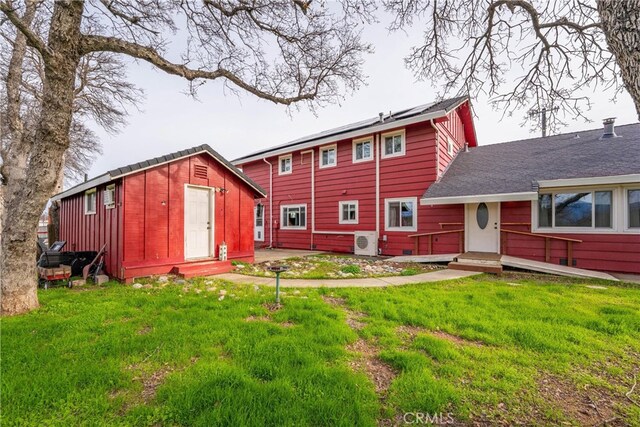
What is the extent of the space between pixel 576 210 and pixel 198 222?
438 inches

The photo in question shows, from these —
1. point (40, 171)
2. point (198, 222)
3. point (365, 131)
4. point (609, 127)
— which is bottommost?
point (198, 222)

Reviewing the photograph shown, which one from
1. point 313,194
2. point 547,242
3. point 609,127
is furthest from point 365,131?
point 609,127

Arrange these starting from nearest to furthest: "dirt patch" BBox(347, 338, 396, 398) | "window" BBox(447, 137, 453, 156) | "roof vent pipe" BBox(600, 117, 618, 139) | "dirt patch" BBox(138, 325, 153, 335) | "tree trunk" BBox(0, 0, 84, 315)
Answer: "dirt patch" BBox(347, 338, 396, 398)
"dirt patch" BBox(138, 325, 153, 335)
"tree trunk" BBox(0, 0, 84, 315)
"roof vent pipe" BBox(600, 117, 618, 139)
"window" BBox(447, 137, 453, 156)

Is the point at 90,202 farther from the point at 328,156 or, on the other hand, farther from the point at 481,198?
the point at 481,198

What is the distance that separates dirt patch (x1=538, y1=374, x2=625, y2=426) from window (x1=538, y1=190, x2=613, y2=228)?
292 inches

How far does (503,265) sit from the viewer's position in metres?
7.77

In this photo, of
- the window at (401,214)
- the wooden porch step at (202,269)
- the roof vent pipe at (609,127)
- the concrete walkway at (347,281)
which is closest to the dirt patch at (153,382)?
the concrete walkway at (347,281)

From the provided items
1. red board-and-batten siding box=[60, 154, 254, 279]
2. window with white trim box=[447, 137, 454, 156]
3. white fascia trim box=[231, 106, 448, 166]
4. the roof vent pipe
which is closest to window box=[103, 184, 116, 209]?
red board-and-batten siding box=[60, 154, 254, 279]

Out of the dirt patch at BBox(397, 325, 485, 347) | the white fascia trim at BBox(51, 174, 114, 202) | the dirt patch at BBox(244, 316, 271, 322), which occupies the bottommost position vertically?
the dirt patch at BBox(397, 325, 485, 347)

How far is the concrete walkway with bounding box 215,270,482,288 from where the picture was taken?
5.89m

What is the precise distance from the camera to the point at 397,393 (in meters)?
2.25

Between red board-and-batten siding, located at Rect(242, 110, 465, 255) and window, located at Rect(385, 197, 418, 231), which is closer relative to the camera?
red board-and-batten siding, located at Rect(242, 110, 465, 255)

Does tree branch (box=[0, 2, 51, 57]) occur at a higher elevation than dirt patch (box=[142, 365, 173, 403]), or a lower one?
higher

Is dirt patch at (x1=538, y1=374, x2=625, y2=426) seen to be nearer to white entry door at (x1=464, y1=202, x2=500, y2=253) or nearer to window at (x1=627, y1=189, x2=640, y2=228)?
white entry door at (x1=464, y1=202, x2=500, y2=253)
